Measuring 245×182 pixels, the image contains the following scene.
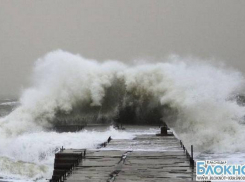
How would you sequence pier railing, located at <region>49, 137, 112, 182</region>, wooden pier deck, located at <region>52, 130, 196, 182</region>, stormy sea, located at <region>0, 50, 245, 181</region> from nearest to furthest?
wooden pier deck, located at <region>52, 130, 196, 182</region> < pier railing, located at <region>49, 137, 112, 182</region> < stormy sea, located at <region>0, 50, 245, 181</region>

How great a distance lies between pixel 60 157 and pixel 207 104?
54.0ft

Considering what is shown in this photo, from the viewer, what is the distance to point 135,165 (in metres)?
9.96

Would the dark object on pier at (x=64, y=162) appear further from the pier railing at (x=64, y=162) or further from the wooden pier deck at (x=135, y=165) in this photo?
the wooden pier deck at (x=135, y=165)

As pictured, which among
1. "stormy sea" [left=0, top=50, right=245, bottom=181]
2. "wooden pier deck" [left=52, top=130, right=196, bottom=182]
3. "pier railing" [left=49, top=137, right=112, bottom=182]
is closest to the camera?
"wooden pier deck" [left=52, top=130, right=196, bottom=182]

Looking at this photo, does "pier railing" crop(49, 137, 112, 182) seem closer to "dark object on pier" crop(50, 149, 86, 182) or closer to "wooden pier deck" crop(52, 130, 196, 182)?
"dark object on pier" crop(50, 149, 86, 182)

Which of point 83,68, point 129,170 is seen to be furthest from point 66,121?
point 129,170

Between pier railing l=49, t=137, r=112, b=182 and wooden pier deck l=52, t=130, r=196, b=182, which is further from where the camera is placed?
pier railing l=49, t=137, r=112, b=182

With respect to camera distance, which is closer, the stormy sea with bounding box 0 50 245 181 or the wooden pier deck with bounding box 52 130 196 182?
the wooden pier deck with bounding box 52 130 196 182

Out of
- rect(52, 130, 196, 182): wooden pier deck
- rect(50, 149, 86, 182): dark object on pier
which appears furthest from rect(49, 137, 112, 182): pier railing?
rect(52, 130, 196, 182): wooden pier deck

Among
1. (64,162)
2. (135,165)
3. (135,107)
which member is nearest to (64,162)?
(64,162)

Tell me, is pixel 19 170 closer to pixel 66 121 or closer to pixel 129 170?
pixel 129 170

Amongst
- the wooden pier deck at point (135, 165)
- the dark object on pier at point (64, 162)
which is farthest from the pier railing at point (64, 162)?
the wooden pier deck at point (135, 165)

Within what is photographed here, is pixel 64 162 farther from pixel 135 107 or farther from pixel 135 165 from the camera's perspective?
pixel 135 107

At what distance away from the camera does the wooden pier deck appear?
859 cm
